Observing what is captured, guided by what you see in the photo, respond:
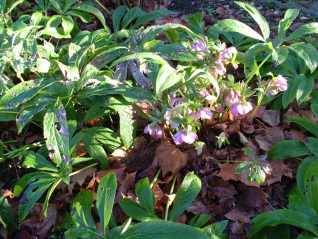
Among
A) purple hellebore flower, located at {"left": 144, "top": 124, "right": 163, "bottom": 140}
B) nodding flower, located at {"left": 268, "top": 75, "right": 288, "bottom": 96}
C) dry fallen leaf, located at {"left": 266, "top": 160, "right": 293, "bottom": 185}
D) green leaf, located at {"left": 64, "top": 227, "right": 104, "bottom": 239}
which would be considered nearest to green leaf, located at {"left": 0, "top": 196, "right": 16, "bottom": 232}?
green leaf, located at {"left": 64, "top": 227, "right": 104, "bottom": 239}

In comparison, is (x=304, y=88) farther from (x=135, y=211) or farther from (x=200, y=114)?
(x=135, y=211)

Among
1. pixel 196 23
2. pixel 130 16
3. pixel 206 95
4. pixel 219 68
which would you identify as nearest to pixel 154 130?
pixel 206 95

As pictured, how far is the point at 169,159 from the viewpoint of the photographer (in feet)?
5.79

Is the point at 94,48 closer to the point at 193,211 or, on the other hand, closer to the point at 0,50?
the point at 0,50

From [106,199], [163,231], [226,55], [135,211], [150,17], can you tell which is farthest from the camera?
[150,17]

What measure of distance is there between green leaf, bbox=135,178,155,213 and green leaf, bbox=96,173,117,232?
136mm

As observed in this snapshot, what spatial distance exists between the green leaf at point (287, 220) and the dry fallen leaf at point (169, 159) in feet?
1.14

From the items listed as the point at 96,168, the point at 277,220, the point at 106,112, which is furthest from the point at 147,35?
the point at 277,220

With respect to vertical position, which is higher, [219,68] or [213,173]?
[219,68]

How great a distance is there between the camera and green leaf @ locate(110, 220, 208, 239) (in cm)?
132

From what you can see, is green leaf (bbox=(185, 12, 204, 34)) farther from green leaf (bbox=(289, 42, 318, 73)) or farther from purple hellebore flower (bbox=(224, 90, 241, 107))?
purple hellebore flower (bbox=(224, 90, 241, 107))

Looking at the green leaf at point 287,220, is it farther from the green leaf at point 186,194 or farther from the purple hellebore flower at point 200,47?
the purple hellebore flower at point 200,47

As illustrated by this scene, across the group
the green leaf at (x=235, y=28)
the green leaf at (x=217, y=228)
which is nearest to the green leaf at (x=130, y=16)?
the green leaf at (x=235, y=28)

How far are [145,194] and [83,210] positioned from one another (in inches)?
7.9
